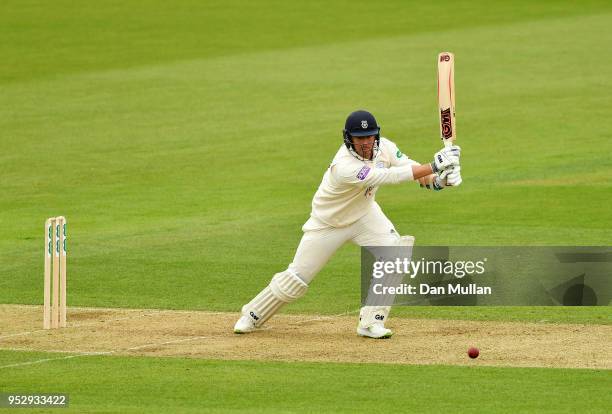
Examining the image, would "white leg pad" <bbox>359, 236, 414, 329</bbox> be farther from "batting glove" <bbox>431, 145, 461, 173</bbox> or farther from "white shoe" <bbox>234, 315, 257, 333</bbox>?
"batting glove" <bbox>431, 145, 461, 173</bbox>

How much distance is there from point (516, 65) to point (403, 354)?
2454 centimetres

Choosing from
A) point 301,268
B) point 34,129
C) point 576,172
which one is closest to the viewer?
point 301,268

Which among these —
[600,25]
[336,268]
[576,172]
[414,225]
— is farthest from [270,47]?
[336,268]

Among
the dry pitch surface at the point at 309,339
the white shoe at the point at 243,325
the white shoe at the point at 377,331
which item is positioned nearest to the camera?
the dry pitch surface at the point at 309,339

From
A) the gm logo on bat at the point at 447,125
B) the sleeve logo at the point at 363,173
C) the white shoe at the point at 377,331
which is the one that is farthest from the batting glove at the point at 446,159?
the white shoe at the point at 377,331

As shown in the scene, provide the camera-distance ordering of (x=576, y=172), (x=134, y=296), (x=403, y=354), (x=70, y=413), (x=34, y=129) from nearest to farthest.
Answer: (x=70, y=413), (x=403, y=354), (x=134, y=296), (x=576, y=172), (x=34, y=129)

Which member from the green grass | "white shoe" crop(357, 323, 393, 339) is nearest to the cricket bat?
"white shoe" crop(357, 323, 393, 339)

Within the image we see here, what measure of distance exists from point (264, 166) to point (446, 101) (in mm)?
12691

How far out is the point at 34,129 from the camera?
29516mm

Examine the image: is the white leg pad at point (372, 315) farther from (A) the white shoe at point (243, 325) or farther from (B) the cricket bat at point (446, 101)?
(B) the cricket bat at point (446, 101)

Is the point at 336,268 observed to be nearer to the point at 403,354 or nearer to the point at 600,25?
the point at 403,354

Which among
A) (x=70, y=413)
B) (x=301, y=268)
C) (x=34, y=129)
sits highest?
(x=34, y=129)

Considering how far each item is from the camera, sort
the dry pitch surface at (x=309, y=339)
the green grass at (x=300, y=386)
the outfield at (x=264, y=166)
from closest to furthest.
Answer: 1. the green grass at (x=300, y=386)
2. the outfield at (x=264, y=166)
3. the dry pitch surface at (x=309, y=339)

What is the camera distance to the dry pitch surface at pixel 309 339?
12.8m
